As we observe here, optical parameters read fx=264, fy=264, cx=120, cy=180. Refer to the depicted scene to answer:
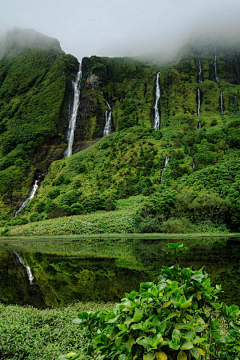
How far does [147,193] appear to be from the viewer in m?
44.8

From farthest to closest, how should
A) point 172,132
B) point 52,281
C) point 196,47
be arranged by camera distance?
point 196,47, point 172,132, point 52,281

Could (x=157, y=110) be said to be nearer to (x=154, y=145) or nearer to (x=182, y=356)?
(x=154, y=145)

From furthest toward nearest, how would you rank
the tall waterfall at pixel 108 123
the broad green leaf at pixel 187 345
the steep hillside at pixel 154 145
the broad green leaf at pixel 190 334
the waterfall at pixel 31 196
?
the tall waterfall at pixel 108 123 < the waterfall at pixel 31 196 < the steep hillside at pixel 154 145 < the broad green leaf at pixel 190 334 < the broad green leaf at pixel 187 345

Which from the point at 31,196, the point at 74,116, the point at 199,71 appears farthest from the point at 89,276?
the point at 199,71

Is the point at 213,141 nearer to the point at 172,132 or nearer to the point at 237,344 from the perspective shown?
the point at 172,132

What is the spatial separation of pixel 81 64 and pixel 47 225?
72.9 meters

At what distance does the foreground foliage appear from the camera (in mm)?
2131

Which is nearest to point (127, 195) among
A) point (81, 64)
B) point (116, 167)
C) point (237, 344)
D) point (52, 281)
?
point (116, 167)

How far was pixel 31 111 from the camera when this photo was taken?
86.8 meters

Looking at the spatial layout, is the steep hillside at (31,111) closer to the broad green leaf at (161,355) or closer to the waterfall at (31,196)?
the waterfall at (31,196)

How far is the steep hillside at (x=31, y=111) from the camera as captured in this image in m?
69.3

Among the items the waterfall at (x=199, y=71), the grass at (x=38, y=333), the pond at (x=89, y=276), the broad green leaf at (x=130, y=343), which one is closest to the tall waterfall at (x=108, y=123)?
the waterfall at (x=199, y=71)

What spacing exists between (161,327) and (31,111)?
92615mm

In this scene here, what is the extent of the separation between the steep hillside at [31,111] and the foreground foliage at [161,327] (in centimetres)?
6306
